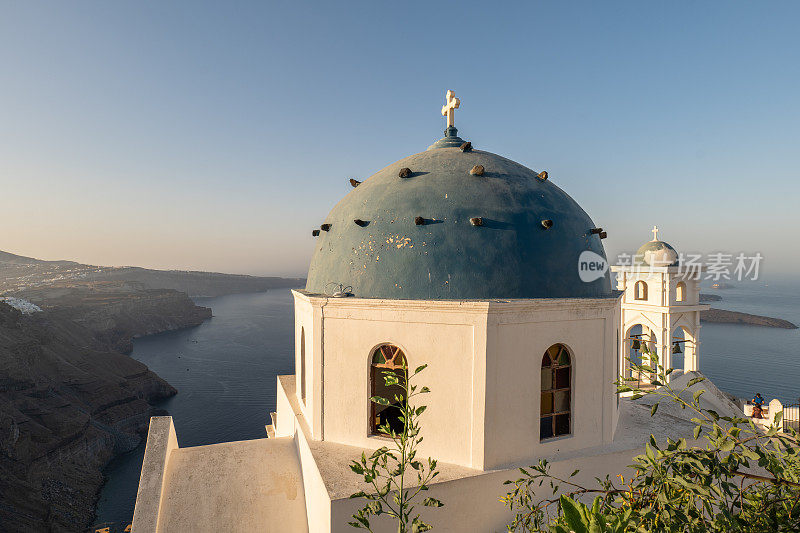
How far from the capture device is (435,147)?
31.7ft

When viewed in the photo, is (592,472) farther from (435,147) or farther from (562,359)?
(435,147)

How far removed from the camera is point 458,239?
23.5 ft

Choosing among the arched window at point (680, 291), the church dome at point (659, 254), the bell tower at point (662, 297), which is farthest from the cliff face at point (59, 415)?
the arched window at point (680, 291)

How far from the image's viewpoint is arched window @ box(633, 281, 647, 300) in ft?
67.3

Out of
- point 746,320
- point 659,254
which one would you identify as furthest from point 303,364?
point 746,320

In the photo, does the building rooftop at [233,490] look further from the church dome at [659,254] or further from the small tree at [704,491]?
the church dome at [659,254]

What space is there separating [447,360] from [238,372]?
60.3 metres

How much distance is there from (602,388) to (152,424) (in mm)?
9707

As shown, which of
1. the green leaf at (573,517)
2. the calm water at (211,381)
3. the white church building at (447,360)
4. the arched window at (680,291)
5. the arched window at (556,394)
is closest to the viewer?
the green leaf at (573,517)

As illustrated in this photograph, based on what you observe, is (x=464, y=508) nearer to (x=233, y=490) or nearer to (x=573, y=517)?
(x=233, y=490)

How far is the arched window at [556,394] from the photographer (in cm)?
723

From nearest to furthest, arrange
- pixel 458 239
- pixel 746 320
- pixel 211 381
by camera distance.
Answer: pixel 458 239, pixel 211 381, pixel 746 320

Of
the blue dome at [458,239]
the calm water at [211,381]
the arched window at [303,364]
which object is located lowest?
the calm water at [211,381]

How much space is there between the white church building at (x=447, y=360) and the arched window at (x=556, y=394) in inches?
1.1
